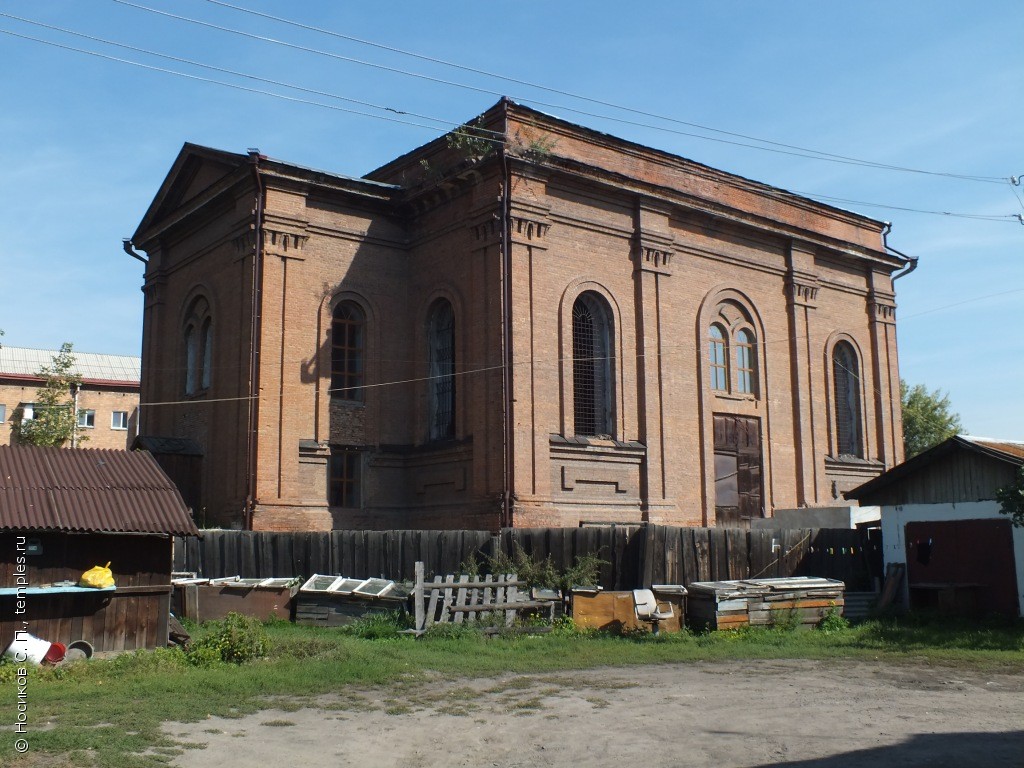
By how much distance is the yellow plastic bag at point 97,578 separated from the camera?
12836 mm

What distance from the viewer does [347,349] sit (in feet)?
85.4

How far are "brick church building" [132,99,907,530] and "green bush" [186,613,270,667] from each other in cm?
970

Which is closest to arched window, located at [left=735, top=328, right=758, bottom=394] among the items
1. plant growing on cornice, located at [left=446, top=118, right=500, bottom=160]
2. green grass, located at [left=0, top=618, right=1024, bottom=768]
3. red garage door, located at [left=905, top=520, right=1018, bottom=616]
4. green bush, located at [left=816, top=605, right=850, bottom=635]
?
plant growing on cornice, located at [left=446, top=118, right=500, bottom=160]

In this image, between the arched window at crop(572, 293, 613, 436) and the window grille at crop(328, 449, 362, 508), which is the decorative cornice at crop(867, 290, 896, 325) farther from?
the window grille at crop(328, 449, 362, 508)

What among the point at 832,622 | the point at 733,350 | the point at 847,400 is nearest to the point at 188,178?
the point at 733,350

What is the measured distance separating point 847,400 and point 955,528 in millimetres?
13687

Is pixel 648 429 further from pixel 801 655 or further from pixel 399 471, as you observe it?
pixel 801 655

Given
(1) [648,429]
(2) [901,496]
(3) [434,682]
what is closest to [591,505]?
(1) [648,429]

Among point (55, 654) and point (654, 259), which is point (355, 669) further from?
point (654, 259)

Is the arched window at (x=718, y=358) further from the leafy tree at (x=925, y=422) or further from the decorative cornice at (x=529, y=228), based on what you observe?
the leafy tree at (x=925, y=422)

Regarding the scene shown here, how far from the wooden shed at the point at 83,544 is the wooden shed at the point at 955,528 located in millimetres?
13526

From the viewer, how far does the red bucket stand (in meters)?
12.5

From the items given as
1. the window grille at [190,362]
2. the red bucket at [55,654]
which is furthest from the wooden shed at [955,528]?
the window grille at [190,362]

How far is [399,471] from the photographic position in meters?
26.1
